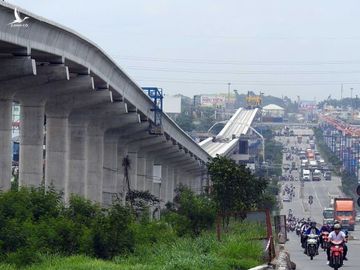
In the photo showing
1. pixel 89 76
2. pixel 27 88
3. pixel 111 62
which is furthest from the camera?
pixel 111 62

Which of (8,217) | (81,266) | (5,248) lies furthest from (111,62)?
(81,266)

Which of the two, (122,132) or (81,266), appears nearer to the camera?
(81,266)

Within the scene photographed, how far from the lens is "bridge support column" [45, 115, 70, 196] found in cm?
5669

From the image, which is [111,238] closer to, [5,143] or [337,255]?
[337,255]

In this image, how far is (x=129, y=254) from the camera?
98.8 ft

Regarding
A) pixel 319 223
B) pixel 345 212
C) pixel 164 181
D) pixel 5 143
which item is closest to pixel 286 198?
pixel 319 223

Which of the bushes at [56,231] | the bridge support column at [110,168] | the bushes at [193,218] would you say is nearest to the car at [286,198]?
the bridge support column at [110,168]

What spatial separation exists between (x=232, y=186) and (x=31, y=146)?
10471 millimetres

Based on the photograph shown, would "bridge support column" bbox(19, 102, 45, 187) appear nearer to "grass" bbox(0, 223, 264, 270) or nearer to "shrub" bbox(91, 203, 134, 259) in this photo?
"grass" bbox(0, 223, 264, 270)

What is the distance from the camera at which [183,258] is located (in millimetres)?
27250

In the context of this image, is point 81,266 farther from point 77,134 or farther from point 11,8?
point 77,134

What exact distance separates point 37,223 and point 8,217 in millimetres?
689

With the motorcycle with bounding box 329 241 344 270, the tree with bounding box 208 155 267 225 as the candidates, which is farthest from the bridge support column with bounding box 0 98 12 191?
the motorcycle with bounding box 329 241 344 270

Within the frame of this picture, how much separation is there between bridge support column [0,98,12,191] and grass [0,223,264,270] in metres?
13.4
